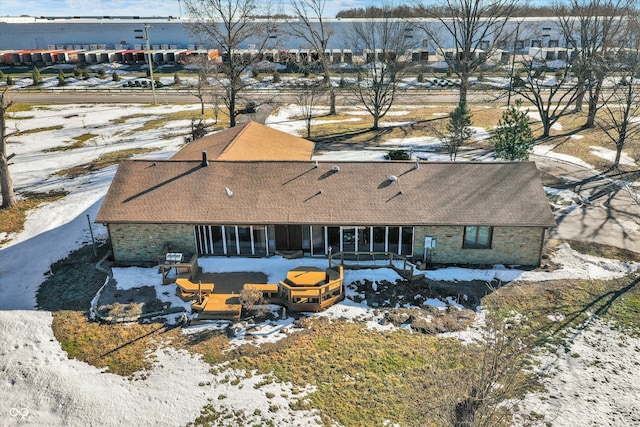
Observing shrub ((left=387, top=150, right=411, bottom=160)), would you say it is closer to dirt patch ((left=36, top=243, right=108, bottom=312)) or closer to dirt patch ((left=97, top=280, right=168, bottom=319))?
dirt patch ((left=97, top=280, right=168, bottom=319))

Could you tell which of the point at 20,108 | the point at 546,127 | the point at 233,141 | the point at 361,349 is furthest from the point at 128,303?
the point at 20,108

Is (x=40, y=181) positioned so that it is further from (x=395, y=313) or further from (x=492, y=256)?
(x=492, y=256)

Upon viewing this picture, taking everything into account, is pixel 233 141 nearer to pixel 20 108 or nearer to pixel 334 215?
pixel 334 215

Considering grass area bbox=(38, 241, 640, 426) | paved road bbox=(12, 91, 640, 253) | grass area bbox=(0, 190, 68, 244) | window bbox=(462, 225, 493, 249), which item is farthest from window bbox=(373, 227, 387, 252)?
grass area bbox=(0, 190, 68, 244)

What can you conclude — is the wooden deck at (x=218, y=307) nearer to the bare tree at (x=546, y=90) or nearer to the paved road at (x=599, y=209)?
the paved road at (x=599, y=209)

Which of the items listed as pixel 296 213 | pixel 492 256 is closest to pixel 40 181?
pixel 296 213

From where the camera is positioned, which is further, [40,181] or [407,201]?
[40,181]

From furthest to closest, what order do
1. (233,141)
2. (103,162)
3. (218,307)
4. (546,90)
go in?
(546,90) < (103,162) < (233,141) < (218,307)
